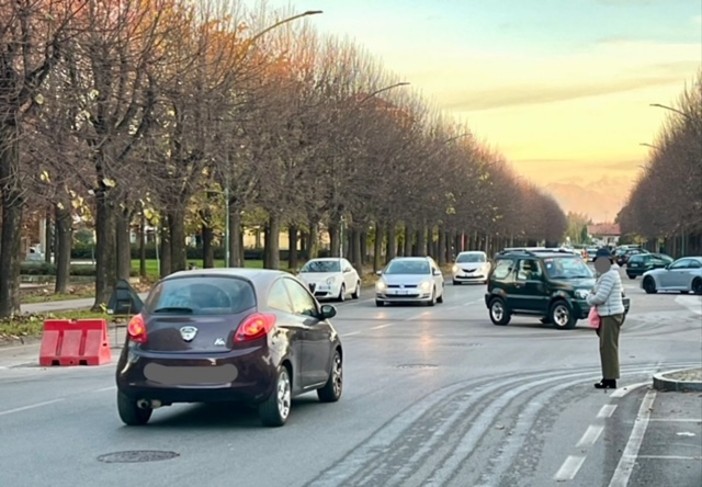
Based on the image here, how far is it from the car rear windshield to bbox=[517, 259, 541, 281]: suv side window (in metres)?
16.1

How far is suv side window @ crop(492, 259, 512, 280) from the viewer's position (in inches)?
1072

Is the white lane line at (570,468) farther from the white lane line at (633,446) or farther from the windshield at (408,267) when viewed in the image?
the windshield at (408,267)

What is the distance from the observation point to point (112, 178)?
2673 centimetres

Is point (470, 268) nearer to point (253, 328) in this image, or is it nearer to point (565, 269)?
point (565, 269)

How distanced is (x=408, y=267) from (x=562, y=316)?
36.8 ft

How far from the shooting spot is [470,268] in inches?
2208

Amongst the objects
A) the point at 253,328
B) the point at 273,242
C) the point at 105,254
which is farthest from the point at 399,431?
the point at 273,242

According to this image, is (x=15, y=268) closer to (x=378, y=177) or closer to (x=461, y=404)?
(x=461, y=404)

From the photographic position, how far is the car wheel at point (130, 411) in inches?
438

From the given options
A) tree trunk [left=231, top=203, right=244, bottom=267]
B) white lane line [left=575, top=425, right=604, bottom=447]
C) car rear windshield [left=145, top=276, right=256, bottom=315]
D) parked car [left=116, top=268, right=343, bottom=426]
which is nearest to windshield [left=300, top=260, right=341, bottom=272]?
tree trunk [left=231, top=203, right=244, bottom=267]

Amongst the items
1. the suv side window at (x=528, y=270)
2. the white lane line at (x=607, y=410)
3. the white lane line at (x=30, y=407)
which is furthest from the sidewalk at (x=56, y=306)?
the white lane line at (x=607, y=410)

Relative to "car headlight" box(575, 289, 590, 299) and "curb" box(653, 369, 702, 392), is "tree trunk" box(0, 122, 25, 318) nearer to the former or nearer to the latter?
"car headlight" box(575, 289, 590, 299)

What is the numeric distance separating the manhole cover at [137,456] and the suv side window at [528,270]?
17670 mm

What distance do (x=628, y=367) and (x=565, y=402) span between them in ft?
15.7
